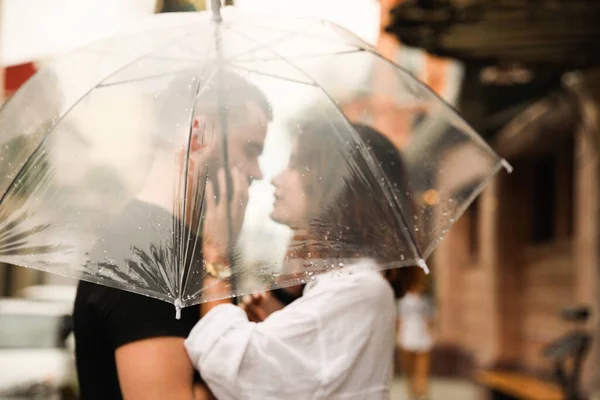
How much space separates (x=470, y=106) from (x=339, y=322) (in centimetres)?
1260

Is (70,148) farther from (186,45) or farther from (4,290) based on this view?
(4,290)

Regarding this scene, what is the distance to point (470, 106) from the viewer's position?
14500mm

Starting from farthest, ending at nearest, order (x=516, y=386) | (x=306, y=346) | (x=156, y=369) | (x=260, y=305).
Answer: (x=516, y=386), (x=260, y=305), (x=306, y=346), (x=156, y=369)

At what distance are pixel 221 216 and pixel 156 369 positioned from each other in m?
0.42

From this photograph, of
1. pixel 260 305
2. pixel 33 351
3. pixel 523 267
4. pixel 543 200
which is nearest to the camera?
pixel 260 305

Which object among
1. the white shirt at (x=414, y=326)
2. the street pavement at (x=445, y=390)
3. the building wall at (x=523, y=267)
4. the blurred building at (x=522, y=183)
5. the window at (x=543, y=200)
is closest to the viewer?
the blurred building at (x=522, y=183)

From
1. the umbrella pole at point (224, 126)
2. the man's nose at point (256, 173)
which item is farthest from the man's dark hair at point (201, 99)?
the man's nose at point (256, 173)

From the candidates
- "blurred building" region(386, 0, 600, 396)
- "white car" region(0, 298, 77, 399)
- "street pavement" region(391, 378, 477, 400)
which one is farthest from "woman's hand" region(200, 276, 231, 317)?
"street pavement" region(391, 378, 477, 400)

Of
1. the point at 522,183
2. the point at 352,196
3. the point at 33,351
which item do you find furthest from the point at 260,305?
the point at 522,183

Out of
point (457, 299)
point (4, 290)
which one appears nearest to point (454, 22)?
point (4, 290)

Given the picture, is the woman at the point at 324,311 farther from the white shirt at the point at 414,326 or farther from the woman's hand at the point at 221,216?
the white shirt at the point at 414,326

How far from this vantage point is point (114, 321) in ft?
7.32

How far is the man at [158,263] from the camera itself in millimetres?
2176

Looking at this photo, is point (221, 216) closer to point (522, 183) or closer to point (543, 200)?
point (543, 200)
